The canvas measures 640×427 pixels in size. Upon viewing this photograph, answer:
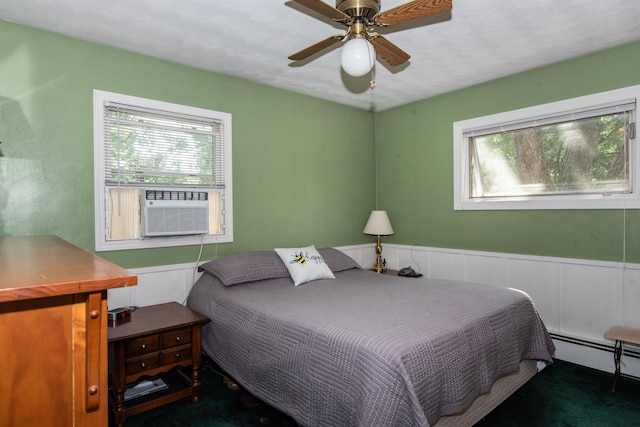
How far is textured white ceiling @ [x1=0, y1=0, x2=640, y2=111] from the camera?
2.23m

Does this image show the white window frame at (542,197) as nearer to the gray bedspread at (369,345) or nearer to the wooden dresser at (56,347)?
the gray bedspread at (369,345)

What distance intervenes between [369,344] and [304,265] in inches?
57.6

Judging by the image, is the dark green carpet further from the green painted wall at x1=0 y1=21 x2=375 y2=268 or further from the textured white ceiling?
the textured white ceiling

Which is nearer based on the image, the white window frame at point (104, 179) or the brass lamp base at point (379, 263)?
A: the white window frame at point (104, 179)

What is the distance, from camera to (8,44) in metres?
2.36

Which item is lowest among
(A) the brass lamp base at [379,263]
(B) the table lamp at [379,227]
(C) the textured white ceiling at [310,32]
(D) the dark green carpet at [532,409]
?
(D) the dark green carpet at [532,409]

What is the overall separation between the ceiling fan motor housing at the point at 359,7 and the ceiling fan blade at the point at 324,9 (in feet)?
0.08

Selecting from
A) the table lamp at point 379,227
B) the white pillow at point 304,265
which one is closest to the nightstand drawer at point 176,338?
the white pillow at point 304,265

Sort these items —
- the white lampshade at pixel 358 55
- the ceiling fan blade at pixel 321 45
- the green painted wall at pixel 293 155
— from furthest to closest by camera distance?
1. the green painted wall at pixel 293 155
2. the ceiling fan blade at pixel 321 45
3. the white lampshade at pixel 358 55

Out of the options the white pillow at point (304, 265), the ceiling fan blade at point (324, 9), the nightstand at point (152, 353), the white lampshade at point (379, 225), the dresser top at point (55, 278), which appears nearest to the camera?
the dresser top at point (55, 278)

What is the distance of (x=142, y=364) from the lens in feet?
7.30

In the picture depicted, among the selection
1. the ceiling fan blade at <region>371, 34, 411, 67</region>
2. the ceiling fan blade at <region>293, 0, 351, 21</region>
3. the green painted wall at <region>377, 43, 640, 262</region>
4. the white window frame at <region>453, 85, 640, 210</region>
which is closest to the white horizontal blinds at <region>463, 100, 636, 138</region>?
the white window frame at <region>453, 85, 640, 210</region>

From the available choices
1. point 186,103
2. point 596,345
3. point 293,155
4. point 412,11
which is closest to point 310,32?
point 412,11

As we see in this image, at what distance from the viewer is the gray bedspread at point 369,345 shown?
1.58m
